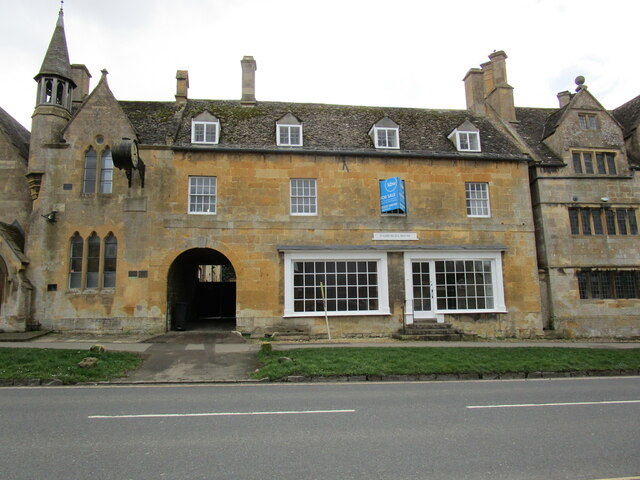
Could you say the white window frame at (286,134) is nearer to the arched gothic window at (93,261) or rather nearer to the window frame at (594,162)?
the arched gothic window at (93,261)

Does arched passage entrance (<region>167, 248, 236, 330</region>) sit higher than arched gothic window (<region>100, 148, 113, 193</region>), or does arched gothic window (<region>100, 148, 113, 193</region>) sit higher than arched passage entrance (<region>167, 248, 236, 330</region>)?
arched gothic window (<region>100, 148, 113, 193</region>)

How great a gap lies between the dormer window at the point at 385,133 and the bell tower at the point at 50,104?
13993 mm

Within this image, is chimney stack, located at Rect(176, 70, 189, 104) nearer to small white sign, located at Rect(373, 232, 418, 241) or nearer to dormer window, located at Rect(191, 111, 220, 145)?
dormer window, located at Rect(191, 111, 220, 145)

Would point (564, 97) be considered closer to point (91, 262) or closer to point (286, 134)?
point (286, 134)

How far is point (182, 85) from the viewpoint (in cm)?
2316

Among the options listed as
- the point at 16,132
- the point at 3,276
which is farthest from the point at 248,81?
the point at 3,276

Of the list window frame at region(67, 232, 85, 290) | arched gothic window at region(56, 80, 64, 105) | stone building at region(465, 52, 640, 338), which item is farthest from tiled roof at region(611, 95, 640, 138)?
arched gothic window at region(56, 80, 64, 105)

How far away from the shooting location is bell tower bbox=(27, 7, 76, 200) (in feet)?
61.4

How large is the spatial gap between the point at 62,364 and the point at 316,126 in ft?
50.0

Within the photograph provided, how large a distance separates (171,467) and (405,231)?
16.5 meters

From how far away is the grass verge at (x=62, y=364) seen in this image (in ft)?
34.7

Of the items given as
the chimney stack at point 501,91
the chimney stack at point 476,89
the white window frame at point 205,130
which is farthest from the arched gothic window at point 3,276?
the chimney stack at point 501,91

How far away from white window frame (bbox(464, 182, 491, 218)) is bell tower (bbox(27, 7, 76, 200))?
18542 millimetres

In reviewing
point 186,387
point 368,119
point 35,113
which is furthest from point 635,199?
point 35,113
